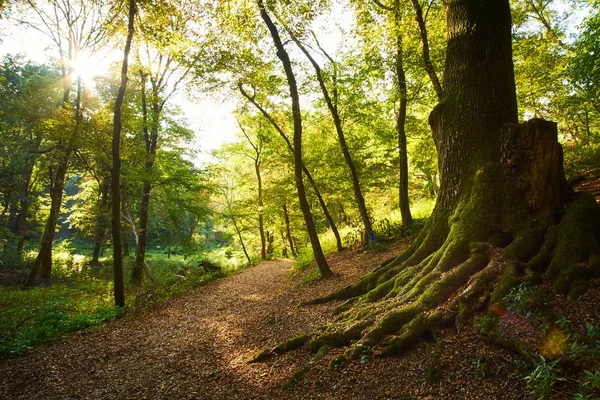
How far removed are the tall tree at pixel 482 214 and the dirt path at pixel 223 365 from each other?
385mm

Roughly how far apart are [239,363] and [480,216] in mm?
4238

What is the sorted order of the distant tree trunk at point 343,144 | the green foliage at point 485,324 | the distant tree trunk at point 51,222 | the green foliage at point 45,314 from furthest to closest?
the distant tree trunk at point 51,222 < the distant tree trunk at point 343,144 < the green foliage at point 45,314 < the green foliage at point 485,324

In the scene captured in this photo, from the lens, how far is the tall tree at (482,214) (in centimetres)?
338

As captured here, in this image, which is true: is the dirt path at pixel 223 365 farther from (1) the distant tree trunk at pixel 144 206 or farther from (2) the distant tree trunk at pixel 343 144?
(1) the distant tree trunk at pixel 144 206

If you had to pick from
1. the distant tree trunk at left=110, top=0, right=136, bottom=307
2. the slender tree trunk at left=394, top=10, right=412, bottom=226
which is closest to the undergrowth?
the distant tree trunk at left=110, top=0, right=136, bottom=307

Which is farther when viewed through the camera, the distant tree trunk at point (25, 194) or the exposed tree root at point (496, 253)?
the distant tree trunk at point (25, 194)

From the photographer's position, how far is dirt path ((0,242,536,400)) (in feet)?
9.82

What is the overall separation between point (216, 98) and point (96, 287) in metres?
9.90

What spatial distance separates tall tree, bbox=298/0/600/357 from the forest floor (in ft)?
0.89

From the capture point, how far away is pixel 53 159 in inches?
551

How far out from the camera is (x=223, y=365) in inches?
189

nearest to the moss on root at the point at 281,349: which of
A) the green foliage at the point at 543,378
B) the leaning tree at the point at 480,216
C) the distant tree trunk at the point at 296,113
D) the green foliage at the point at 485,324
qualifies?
the leaning tree at the point at 480,216

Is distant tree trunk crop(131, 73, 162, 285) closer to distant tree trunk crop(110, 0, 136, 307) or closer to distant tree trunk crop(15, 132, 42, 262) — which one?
distant tree trunk crop(110, 0, 136, 307)

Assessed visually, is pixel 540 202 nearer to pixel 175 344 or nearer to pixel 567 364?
pixel 567 364
